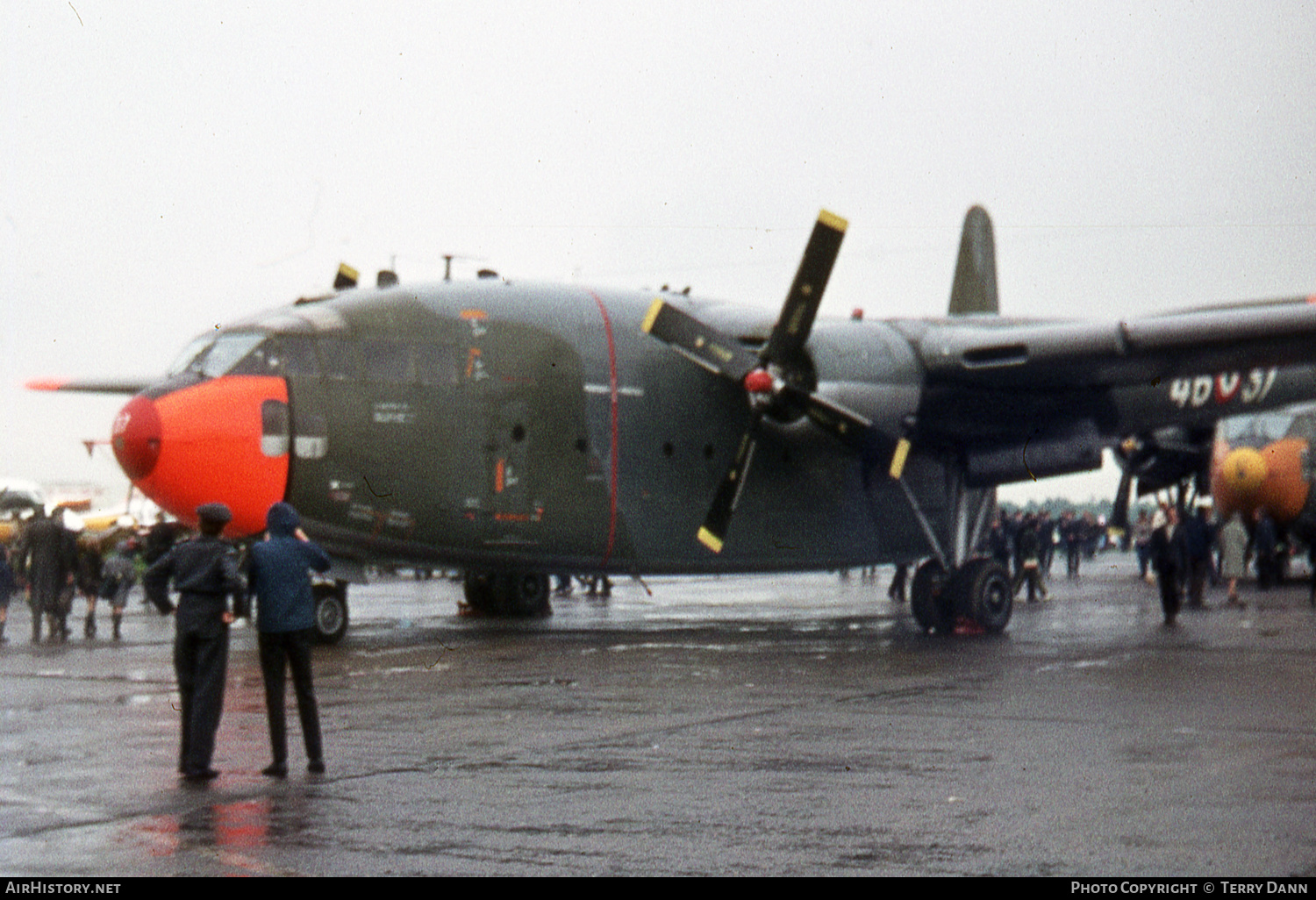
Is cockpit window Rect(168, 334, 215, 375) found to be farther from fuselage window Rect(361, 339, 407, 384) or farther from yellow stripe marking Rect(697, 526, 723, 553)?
yellow stripe marking Rect(697, 526, 723, 553)

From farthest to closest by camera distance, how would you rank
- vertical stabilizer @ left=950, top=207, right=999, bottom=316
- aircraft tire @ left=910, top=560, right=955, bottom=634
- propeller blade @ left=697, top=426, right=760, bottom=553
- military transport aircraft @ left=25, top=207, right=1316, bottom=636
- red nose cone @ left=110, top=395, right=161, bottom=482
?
vertical stabilizer @ left=950, top=207, right=999, bottom=316
aircraft tire @ left=910, top=560, right=955, bottom=634
propeller blade @ left=697, top=426, right=760, bottom=553
military transport aircraft @ left=25, top=207, right=1316, bottom=636
red nose cone @ left=110, top=395, right=161, bottom=482

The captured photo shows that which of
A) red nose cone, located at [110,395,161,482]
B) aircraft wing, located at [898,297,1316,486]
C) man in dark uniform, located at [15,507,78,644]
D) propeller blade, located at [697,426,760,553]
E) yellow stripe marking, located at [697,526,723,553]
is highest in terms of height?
aircraft wing, located at [898,297,1316,486]

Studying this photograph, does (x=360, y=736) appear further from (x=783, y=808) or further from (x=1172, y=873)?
(x=1172, y=873)

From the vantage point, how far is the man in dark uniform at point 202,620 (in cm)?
898

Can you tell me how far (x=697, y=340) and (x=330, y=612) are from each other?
583 centimetres

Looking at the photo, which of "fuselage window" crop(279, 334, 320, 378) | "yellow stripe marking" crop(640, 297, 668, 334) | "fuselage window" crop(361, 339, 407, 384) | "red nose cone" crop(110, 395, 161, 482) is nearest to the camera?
"red nose cone" crop(110, 395, 161, 482)

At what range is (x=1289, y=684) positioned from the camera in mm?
13266

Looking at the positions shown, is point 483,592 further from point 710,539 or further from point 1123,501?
point 1123,501

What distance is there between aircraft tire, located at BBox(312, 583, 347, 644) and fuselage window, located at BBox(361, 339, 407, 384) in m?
2.79

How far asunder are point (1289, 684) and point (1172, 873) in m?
8.19

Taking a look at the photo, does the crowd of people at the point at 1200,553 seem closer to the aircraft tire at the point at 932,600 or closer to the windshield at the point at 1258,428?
the windshield at the point at 1258,428

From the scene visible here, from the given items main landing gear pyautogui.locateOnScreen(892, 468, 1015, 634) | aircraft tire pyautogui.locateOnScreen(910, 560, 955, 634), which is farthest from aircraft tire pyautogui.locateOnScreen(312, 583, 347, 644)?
aircraft tire pyautogui.locateOnScreen(910, 560, 955, 634)

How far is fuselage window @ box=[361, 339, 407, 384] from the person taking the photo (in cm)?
1734

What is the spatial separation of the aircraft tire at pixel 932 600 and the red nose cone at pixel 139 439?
1036 cm
